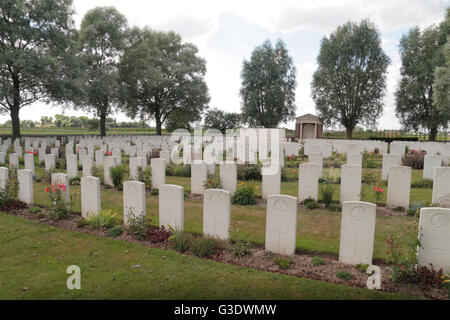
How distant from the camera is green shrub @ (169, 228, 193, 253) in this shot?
16.8 feet

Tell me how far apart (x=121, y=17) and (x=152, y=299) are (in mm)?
34139

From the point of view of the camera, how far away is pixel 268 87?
4256cm

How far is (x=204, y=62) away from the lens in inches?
1564

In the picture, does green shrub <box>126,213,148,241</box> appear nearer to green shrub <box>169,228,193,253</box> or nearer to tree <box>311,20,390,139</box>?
green shrub <box>169,228,193,253</box>

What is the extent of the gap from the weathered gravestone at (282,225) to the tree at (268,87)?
38.1m

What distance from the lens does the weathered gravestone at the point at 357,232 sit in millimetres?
4520

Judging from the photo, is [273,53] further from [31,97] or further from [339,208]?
[339,208]

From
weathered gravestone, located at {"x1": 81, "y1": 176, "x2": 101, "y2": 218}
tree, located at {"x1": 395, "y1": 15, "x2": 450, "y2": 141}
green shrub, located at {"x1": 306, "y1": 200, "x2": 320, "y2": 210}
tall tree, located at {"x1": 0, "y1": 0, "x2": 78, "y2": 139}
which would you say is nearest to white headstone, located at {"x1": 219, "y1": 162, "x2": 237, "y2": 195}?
green shrub, located at {"x1": 306, "y1": 200, "x2": 320, "y2": 210}

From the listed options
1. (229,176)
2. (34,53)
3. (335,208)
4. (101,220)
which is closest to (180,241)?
(101,220)

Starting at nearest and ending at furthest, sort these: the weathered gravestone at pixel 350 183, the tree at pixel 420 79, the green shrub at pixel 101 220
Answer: the green shrub at pixel 101 220
the weathered gravestone at pixel 350 183
the tree at pixel 420 79

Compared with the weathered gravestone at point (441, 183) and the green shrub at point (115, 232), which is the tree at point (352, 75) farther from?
the green shrub at point (115, 232)

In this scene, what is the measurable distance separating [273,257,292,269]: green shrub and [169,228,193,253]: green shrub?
1.50m

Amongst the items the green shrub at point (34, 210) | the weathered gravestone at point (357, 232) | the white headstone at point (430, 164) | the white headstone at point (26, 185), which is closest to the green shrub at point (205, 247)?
the weathered gravestone at point (357, 232)

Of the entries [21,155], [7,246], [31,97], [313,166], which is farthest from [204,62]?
[7,246]
